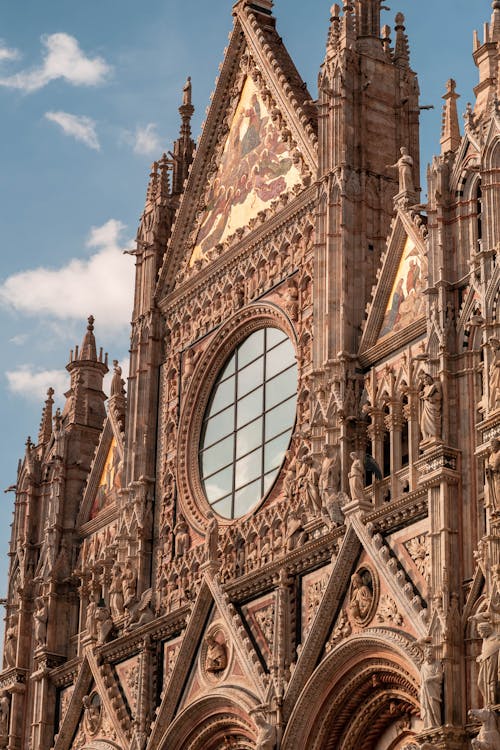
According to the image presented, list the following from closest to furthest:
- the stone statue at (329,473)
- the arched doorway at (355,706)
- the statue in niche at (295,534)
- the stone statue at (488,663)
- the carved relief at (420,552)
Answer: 1. the stone statue at (488,663)
2. the carved relief at (420,552)
3. the arched doorway at (355,706)
4. the stone statue at (329,473)
5. the statue in niche at (295,534)

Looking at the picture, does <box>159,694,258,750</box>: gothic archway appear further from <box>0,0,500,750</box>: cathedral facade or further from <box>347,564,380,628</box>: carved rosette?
<box>347,564,380,628</box>: carved rosette

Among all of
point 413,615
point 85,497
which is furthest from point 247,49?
point 413,615

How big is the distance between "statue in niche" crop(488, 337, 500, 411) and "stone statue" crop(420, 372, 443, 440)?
122 cm

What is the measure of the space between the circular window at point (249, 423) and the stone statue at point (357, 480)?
2904mm

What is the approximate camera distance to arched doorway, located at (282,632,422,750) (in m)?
23.3

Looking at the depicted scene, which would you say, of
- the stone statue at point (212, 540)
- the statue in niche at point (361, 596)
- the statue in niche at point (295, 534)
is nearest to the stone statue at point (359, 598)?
the statue in niche at point (361, 596)

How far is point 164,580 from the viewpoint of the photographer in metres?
29.3

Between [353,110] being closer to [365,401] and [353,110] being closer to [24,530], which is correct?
[365,401]

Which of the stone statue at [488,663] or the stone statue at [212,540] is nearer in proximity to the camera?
the stone statue at [488,663]

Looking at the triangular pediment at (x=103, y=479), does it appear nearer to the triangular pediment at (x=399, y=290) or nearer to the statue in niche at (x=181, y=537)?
the statue in niche at (x=181, y=537)

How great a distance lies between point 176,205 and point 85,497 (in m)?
5.80

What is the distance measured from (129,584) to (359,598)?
275 inches

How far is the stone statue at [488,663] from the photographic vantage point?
67.5ft

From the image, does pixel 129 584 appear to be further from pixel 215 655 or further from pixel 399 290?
pixel 399 290
